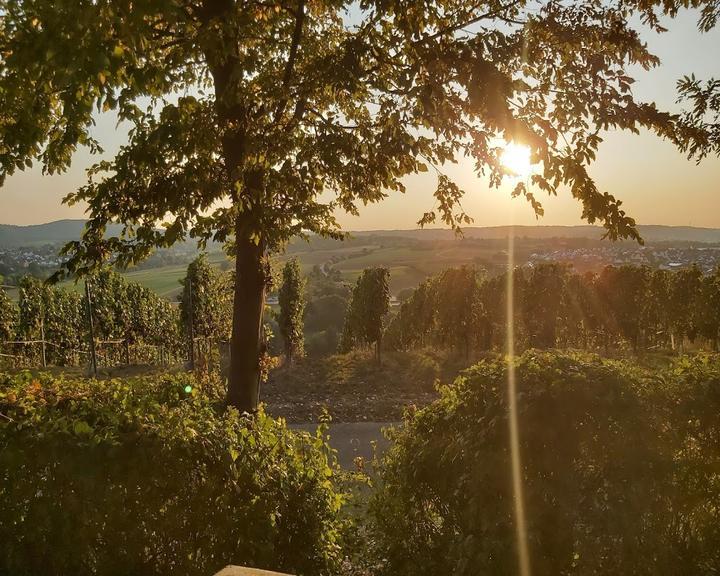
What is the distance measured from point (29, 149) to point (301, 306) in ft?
75.7

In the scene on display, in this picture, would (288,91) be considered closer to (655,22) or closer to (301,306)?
(655,22)

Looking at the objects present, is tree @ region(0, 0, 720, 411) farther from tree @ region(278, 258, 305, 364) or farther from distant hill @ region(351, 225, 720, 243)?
distant hill @ region(351, 225, 720, 243)

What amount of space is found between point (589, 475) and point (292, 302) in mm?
25991

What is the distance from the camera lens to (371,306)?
2825 centimetres

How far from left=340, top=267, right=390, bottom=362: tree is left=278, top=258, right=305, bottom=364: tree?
8.25 feet

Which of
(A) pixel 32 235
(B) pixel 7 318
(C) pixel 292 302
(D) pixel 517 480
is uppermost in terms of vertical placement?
(A) pixel 32 235

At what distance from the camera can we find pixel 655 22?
23.0 ft

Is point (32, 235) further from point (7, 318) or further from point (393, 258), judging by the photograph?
point (7, 318)

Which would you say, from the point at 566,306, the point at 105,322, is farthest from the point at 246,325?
the point at 105,322

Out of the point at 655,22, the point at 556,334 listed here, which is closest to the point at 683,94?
the point at 655,22

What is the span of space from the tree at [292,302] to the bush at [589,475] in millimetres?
24803

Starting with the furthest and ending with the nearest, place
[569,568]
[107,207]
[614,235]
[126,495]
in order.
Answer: [107,207] → [614,235] → [126,495] → [569,568]

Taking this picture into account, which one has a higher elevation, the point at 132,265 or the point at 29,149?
the point at 29,149

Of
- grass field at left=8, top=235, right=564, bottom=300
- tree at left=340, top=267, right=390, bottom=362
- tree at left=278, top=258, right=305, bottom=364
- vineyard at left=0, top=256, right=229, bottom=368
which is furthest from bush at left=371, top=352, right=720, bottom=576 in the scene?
grass field at left=8, top=235, right=564, bottom=300
